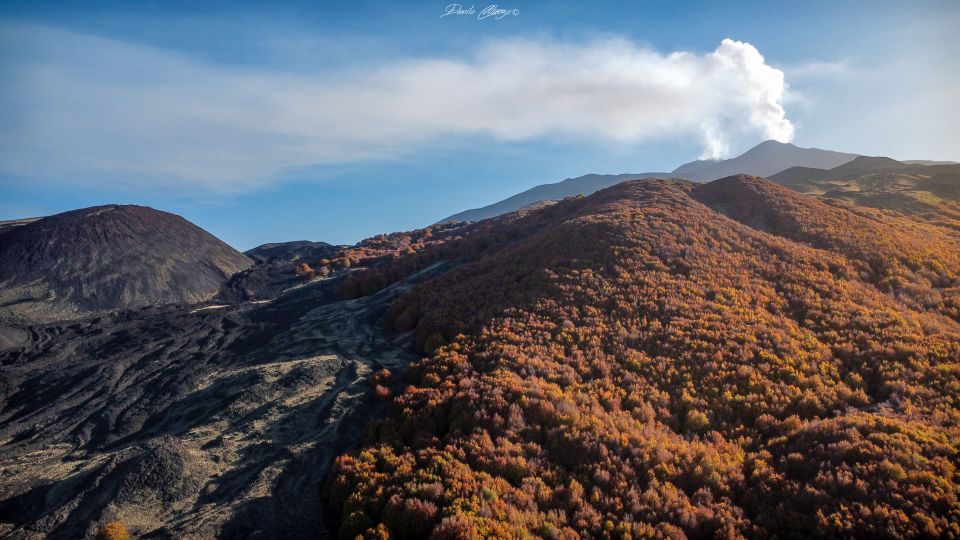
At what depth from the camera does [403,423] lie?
43.2 feet

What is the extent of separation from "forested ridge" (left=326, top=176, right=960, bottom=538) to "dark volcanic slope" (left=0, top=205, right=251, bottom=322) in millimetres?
36519

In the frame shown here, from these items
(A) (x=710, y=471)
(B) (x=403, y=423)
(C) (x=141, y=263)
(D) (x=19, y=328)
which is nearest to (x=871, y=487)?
(A) (x=710, y=471)

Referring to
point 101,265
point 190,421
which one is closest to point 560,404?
point 190,421

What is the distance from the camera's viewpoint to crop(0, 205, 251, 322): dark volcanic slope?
41.9m

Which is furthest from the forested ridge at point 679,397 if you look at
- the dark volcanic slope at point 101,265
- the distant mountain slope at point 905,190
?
the dark volcanic slope at point 101,265

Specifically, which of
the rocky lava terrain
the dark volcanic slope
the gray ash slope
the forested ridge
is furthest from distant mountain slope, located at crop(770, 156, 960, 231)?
the dark volcanic slope

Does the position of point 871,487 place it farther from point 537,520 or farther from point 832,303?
point 832,303

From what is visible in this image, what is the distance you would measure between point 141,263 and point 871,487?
63.4m

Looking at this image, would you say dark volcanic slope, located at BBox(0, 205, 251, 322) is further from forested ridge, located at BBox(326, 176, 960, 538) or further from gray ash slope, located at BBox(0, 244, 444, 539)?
forested ridge, located at BBox(326, 176, 960, 538)

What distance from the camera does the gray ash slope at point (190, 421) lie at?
11031mm

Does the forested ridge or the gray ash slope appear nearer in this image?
the forested ridge

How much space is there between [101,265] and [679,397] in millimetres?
59491

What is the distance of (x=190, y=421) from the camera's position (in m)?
16.6

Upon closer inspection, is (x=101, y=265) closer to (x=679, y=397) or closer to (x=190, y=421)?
(x=190, y=421)
